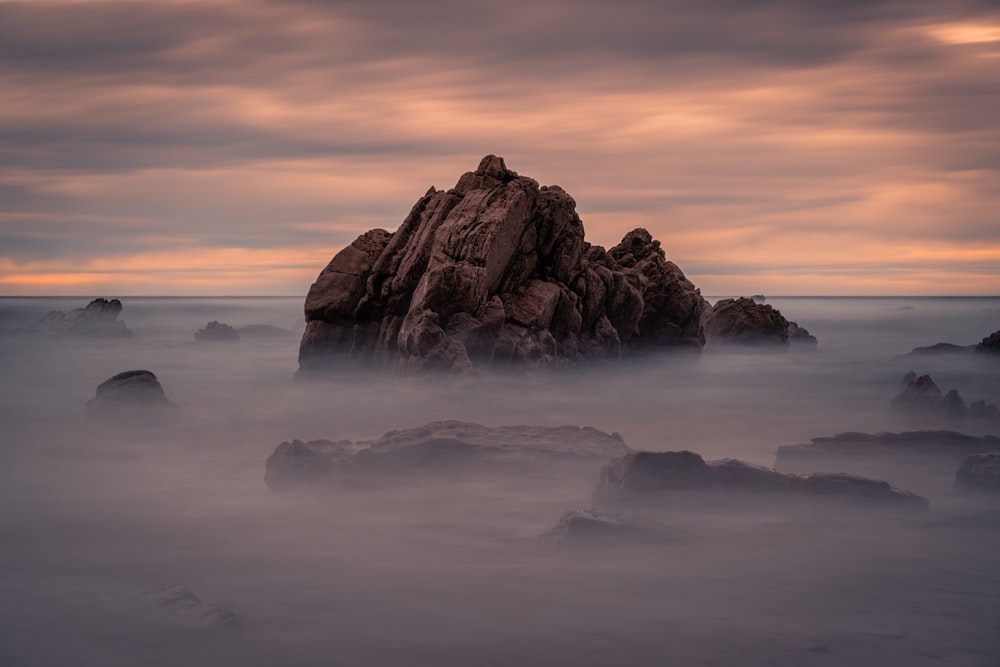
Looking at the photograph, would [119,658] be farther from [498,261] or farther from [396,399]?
[498,261]

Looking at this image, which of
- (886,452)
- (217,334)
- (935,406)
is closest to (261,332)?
(217,334)

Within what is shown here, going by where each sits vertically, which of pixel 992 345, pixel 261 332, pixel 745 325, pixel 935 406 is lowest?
pixel 935 406

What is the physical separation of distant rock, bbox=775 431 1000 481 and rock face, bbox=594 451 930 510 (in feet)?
14.6

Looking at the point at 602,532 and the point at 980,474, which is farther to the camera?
the point at 980,474

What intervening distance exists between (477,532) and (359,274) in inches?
1273

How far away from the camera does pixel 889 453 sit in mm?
28156

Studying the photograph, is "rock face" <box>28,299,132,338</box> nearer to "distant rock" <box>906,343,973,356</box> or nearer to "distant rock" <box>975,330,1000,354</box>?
"distant rock" <box>906,343,973,356</box>

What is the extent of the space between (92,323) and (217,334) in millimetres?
16134

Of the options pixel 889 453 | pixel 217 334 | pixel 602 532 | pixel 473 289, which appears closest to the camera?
pixel 602 532

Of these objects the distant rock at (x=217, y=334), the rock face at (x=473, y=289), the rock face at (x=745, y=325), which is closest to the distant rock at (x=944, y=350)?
the rock face at (x=745, y=325)

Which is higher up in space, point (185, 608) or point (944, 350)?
point (944, 350)

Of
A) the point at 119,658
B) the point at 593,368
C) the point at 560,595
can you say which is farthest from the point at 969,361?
the point at 119,658

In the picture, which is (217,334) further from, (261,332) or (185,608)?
(185,608)

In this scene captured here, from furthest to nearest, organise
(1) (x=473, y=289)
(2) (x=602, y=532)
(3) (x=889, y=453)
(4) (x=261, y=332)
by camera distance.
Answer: (4) (x=261, y=332), (1) (x=473, y=289), (3) (x=889, y=453), (2) (x=602, y=532)
